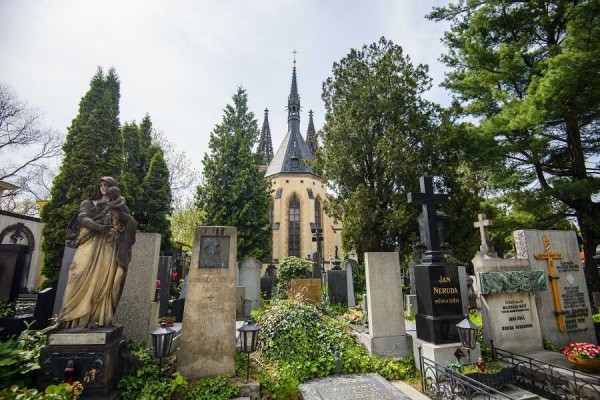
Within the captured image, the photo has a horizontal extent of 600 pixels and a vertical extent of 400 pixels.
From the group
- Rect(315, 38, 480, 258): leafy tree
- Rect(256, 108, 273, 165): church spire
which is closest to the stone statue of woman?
Rect(315, 38, 480, 258): leafy tree

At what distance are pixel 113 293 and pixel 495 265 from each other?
714 cm

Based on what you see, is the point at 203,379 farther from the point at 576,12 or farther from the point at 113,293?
the point at 576,12

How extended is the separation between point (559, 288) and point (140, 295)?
355 inches

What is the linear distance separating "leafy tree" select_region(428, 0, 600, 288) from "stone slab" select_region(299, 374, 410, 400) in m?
9.19

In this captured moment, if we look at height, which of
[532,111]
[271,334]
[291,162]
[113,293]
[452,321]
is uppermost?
[291,162]

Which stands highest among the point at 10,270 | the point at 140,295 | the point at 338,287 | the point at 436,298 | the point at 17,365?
the point at 10,270

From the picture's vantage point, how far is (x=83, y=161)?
50.8ft

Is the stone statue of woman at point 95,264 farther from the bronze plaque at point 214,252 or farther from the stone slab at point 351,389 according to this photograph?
the stone slab at point 351,389

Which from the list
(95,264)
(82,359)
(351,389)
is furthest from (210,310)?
(351,389)

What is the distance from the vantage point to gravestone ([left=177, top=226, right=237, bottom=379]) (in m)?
4.59

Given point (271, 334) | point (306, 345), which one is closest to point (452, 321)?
point (306, 345)

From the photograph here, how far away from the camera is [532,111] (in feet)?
Result: 29.1

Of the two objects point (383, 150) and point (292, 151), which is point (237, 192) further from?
point (292, 151)

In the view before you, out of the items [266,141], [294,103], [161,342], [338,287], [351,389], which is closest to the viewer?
[161,342]
